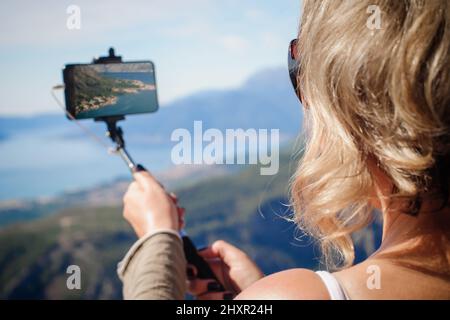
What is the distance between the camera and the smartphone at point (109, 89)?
201 centimetres

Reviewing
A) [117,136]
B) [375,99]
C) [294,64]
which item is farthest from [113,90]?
[375,99]

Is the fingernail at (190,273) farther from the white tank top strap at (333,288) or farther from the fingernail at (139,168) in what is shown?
the white tank top strap at (333,288)

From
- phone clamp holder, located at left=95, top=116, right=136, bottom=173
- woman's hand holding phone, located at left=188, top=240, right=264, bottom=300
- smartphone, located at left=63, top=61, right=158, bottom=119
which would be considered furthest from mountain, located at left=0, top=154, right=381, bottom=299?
smartphone, located at left=63, top=61, right=158, bottom=119

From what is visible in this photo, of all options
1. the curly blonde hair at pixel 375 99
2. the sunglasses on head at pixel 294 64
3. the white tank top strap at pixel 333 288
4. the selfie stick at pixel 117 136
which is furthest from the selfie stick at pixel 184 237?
the white tank top strap at pixel 333 288

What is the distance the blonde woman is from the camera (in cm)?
121

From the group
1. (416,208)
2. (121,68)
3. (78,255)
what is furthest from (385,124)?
(78,255)

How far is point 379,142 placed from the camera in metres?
1.29

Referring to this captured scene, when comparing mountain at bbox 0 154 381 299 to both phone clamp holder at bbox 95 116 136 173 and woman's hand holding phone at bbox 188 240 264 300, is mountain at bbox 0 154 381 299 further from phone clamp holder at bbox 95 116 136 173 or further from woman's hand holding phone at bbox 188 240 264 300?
phone clamp holder at bbox 95 116 136 173

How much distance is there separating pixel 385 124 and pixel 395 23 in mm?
221

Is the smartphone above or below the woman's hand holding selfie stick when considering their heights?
above

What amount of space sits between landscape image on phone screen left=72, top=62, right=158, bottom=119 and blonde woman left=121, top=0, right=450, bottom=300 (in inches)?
31.7

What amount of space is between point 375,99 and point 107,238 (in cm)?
2705

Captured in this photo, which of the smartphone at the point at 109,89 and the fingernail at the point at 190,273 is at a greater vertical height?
the smartphone at the point at 109,89

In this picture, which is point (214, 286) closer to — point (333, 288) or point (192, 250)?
point (192, 250)
